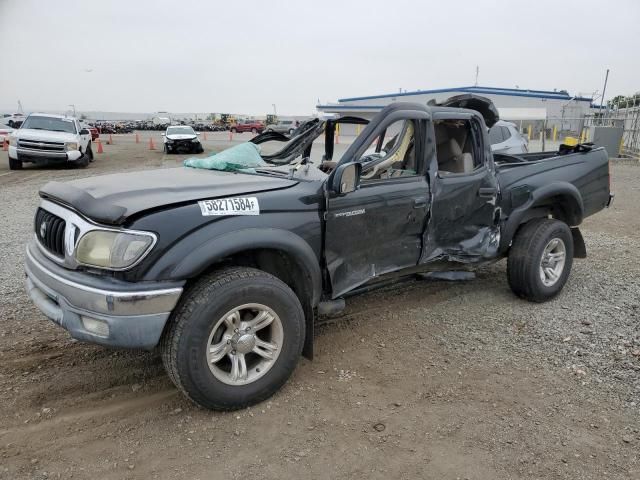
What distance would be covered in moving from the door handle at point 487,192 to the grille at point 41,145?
14.6m

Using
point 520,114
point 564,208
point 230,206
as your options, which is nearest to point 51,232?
point 230,206

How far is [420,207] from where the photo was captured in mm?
3910

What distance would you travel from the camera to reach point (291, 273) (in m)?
3.42

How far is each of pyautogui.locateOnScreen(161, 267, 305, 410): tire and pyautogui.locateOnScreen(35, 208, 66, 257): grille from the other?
2.81 feet

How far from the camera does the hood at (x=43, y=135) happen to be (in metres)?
15.2

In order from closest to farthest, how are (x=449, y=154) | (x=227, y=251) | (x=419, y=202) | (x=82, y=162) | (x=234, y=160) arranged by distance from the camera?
(x=227, y=251), (x=419, y=202), (x=234, y=160), (x=449, y=154), (x=82, y=162)

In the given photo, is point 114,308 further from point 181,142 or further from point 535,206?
point 181,142

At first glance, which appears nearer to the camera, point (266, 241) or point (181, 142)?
point (266, 241)

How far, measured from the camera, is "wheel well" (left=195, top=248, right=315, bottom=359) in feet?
10.9

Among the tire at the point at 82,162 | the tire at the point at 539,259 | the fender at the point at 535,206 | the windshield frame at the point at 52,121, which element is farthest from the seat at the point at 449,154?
the windshield frame at the point at 52,121

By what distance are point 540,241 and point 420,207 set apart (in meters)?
1.54

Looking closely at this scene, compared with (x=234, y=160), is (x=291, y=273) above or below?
below

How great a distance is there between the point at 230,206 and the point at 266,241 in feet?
0.98

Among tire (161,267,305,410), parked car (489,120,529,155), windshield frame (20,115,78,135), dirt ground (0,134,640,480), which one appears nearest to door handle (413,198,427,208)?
dirt ground (0,134,640,480)
